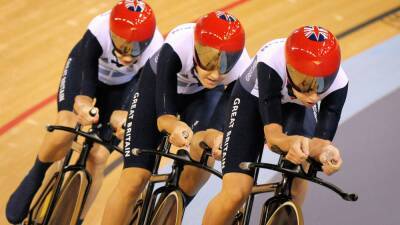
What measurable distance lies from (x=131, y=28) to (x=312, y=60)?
1132mm

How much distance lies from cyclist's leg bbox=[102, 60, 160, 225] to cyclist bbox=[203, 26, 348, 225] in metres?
0.49

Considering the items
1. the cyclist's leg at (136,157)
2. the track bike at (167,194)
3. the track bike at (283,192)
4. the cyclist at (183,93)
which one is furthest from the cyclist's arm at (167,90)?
the track bike at (283,192)

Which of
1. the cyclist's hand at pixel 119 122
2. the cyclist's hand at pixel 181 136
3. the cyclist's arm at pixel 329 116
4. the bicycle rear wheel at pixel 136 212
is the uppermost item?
the cyclist's arm at pixel 329 116

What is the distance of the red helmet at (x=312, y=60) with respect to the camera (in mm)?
3609

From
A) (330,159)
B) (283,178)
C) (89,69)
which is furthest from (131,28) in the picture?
(330,159)

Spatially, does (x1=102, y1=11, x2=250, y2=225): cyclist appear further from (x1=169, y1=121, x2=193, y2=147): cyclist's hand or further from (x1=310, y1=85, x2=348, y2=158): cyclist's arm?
(x1=310, y1=85, x2=348, y2=158): cyclist's arm

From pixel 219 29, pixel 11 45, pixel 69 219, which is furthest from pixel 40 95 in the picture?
pixel 219 29

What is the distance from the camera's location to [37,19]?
769 centimetres

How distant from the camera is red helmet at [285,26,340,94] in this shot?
11.8 feet

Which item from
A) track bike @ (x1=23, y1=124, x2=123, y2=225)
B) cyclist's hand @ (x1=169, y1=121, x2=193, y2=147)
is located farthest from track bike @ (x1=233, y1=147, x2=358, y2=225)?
track bike @ (x1=23, y1=124, x2=123, y2=225)

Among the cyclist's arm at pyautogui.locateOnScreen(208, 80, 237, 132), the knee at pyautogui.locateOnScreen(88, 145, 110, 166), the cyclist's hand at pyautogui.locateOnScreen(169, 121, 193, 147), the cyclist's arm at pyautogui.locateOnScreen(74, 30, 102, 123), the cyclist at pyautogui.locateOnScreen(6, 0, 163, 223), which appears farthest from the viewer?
the knee at pyautogui.locateOnScreen(88, 145, 110, 166)

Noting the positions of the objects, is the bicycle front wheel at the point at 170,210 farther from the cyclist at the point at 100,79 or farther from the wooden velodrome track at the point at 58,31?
the wooden velodrome track at the point at 58,31

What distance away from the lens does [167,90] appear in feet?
13.5

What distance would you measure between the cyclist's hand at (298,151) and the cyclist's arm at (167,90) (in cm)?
68
